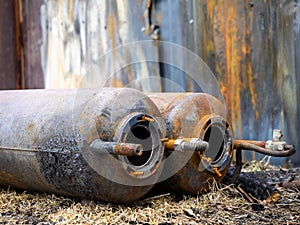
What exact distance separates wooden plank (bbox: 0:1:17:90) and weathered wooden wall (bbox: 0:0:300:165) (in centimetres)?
35

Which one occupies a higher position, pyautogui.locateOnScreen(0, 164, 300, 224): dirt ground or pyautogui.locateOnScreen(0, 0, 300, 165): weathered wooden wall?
pyautogui.locateOnScreen(0, 0, 300, 165): weathered wooden wall

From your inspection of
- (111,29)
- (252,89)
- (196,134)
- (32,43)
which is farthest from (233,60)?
(32,43)

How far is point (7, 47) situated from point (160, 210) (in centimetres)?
409

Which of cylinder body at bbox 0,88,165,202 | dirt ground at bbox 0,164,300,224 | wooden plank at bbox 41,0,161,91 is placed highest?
wooden plank at bbox 41,0,161,91

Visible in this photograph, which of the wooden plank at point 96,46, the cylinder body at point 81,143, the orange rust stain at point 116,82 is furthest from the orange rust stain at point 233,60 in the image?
the cylinder body at point 81,143

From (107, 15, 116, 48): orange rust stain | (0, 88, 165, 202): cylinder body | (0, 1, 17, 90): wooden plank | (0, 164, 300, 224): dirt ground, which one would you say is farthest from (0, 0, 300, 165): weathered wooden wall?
(0, 88, 165, 202): cylinder body

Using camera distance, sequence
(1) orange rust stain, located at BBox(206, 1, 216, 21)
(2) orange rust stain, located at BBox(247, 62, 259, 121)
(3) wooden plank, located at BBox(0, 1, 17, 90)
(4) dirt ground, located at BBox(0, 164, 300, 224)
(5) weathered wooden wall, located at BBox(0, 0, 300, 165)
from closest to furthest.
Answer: (4) dirt ground, located at BBox(0, 164, 300, 224), (5) weathered wooden wall, located at BBox(0, 0, 300, 165), (2) orange rust stain, located at BBox(247, 62, 259, 121), (1) orange rust stain, located at BBox(206, 1, 216, 21), (3) wooden plank, located at BBox(0, 1, 17, 90)

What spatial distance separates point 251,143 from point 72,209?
1.22 metres

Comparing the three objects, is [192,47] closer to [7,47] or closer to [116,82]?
[116,82]

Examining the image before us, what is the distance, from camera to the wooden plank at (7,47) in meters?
6.05

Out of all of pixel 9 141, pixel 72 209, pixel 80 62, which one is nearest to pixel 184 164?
pixel 72 209

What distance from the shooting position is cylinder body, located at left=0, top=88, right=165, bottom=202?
2.58 meters

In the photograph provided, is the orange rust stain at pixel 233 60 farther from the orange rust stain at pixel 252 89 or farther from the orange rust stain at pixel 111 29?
the orange rust stain at pixel 111 29

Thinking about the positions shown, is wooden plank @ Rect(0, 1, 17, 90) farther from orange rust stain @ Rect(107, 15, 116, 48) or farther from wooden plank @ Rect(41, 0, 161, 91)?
orange rust stain @ Rect(107, 15, 116, 48)
